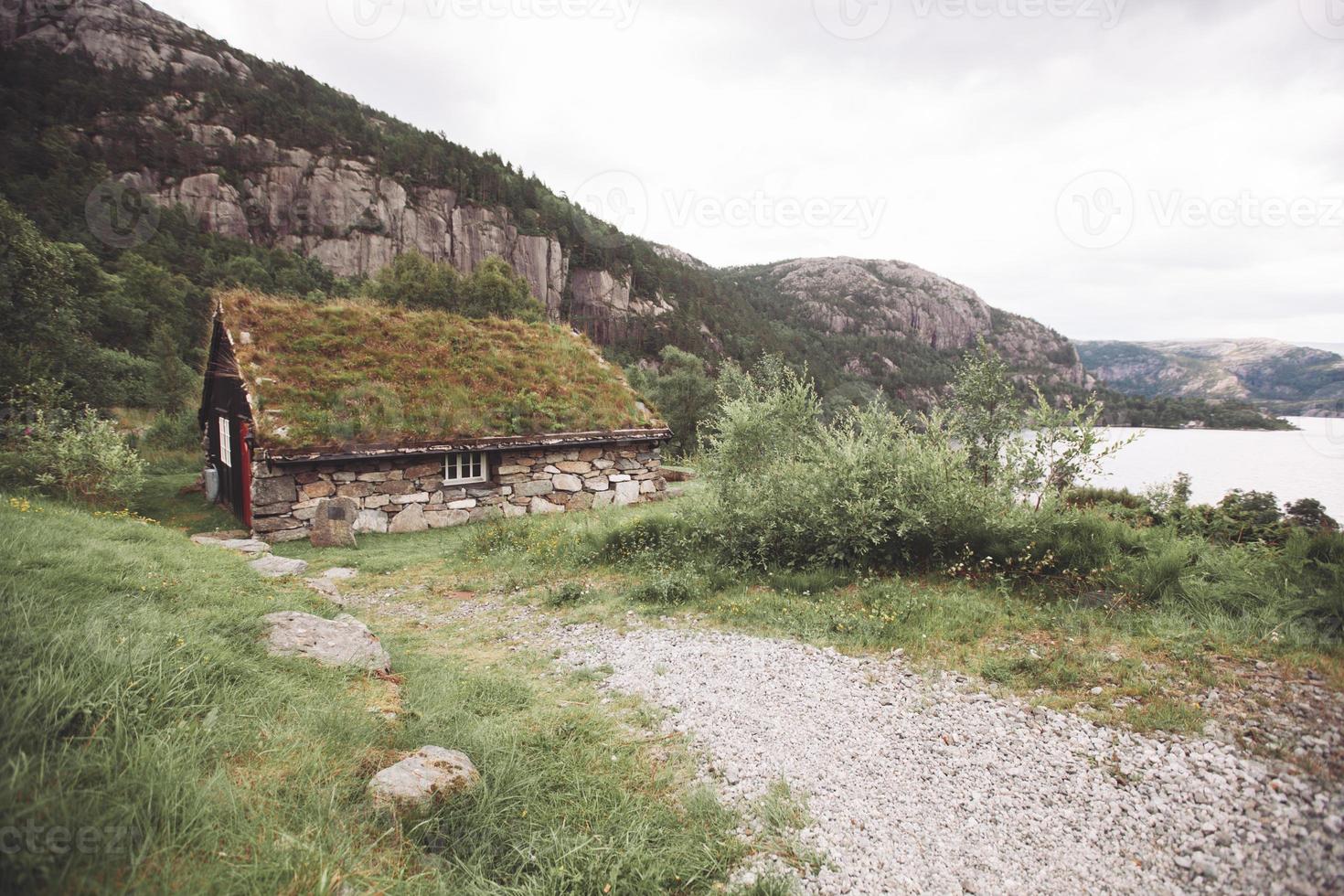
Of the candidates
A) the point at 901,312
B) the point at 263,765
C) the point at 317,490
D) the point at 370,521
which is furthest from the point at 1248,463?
the point at 901,312

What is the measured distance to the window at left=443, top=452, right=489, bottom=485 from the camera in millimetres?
12945

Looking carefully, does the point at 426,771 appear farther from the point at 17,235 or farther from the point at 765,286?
the point at 765,286

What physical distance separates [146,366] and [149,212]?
149 ft

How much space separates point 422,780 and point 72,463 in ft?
45.7

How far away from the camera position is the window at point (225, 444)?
42.7 ft

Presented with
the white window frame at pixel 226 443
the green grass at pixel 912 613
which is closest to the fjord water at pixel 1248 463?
the green grass at pixel 912 613

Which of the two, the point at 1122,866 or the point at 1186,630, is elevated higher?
the point at 1186,630

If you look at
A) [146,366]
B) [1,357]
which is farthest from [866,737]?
[146,366]

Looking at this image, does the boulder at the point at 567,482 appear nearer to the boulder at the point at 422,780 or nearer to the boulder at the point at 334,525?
the boulder at the point at 334,525

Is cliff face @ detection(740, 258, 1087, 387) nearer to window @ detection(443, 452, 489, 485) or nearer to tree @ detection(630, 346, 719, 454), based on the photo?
tree @ detection(630, 346, 719, 454)

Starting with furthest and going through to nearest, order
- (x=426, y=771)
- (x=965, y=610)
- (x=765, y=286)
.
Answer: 1. (x=765, y=286)
2. (x=965, y=610)
3. (x=426, y=771)

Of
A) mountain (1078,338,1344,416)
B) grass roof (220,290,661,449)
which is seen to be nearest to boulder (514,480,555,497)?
grass roof (220,290,661,449)

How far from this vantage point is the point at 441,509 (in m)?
12.7

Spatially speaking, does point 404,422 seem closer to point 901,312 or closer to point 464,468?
point 464,468
